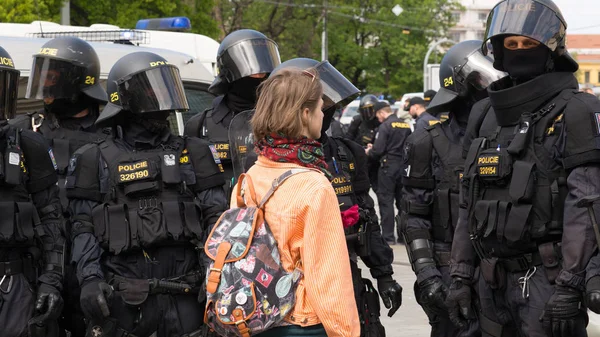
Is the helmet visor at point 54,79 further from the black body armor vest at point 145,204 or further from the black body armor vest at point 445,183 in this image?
the black body armor vest at point 445,183

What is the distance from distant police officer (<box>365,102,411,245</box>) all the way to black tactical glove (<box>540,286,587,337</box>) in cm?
927

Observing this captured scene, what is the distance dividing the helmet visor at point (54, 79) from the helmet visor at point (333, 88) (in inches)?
75.1

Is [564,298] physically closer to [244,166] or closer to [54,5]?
[244,166]

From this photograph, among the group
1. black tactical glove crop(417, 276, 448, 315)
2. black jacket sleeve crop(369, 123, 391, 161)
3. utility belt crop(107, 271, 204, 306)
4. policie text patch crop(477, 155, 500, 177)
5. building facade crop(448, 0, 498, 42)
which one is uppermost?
policie text patch crop(477, 155, 500, 177)

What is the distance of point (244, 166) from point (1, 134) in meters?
1.34

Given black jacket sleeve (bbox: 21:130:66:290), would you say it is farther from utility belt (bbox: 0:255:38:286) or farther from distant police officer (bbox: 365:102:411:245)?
distant police officer (bbox: 365:102:411:245)

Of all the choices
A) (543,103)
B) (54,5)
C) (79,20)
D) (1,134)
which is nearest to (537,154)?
(543,103)

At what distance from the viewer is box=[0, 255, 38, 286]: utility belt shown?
498 cm

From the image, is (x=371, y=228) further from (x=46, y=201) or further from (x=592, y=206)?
(x=46, y=201)

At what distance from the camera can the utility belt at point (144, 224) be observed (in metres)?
5.07

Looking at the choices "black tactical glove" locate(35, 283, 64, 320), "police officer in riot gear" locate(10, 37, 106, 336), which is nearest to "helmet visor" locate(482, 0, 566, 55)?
"black tactical glove" locate(35, 283, 64, 320)

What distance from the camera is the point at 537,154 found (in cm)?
462

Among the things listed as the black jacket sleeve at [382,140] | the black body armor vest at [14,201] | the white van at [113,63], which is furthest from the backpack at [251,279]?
the black jacket sleeve at [382,140]

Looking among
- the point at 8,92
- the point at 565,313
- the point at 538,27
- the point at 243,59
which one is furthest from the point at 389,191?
the point at 565,313
